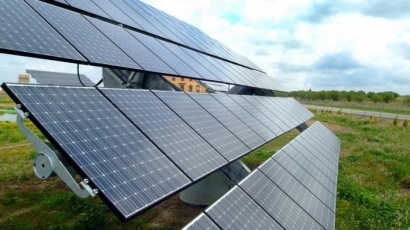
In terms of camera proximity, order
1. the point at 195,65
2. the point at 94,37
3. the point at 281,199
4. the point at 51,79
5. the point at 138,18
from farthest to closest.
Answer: the point at 51,79 → the point at 138,18 → the point at 195,65 → the point at 94,37 → the point at 281,199

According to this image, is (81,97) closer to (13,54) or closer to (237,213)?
(13,54)

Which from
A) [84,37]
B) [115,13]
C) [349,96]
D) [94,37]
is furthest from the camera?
[349,96]

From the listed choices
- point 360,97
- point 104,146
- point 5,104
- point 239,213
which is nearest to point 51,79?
point 104,146

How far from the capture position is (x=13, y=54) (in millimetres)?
4945

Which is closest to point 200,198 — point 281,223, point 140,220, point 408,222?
point 140,220

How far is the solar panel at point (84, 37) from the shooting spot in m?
A: 6.75

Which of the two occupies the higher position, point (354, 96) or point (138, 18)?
point (138, 18)

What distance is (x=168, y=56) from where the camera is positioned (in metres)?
10.0

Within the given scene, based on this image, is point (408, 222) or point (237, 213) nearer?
point (237, 213)

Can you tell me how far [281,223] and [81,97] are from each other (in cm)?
418

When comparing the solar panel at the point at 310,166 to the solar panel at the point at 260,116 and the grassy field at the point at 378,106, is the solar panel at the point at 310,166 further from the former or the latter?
the grassy field at the point at 378,106

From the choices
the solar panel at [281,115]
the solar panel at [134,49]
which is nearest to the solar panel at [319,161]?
the solar panel at [281,115]

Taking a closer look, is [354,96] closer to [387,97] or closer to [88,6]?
[387,97]

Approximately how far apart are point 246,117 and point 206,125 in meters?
2.85
